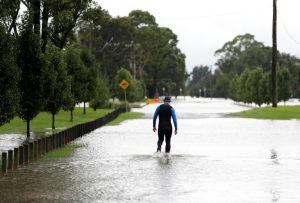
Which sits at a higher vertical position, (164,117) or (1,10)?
(1,10)

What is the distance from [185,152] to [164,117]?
1.68 meters

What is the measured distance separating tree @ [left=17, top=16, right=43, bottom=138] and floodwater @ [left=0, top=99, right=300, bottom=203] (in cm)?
393

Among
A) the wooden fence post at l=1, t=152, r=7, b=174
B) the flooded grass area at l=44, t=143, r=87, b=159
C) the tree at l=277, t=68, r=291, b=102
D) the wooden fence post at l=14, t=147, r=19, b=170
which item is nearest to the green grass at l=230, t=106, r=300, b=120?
the flooded grass area at l=44, t=143, r=87, b=159

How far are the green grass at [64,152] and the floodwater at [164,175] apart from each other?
0.31 m

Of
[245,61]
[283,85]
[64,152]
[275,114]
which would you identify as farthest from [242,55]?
[64,152]

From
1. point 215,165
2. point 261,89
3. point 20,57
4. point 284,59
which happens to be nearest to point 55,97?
point 20,57

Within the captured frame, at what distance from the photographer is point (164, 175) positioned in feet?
44.1

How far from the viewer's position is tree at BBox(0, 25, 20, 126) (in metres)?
18.5

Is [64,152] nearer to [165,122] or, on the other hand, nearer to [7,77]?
[7,77]

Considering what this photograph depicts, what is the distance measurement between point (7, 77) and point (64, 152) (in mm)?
2895

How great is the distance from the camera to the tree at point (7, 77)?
18500 mm

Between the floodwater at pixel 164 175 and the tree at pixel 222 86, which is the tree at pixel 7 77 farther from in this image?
the tree at pixel 222 86

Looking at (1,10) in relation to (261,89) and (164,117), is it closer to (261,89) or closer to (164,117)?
(164,117)

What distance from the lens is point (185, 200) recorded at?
1012 centimetres
